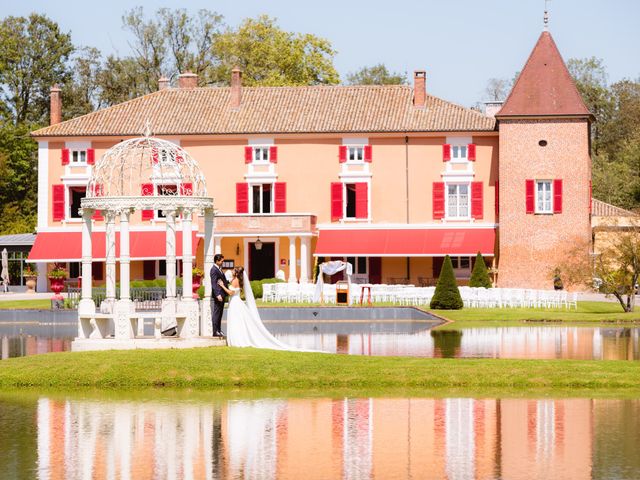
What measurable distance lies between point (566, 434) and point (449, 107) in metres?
41.5

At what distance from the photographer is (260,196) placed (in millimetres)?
56656

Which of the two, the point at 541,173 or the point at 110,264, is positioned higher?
the point at 541,173

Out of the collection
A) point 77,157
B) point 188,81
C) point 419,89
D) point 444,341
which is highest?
point 188,81

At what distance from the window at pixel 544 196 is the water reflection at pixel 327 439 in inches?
1412

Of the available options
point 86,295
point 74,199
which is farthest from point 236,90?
point 86,295

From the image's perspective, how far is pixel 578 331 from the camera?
1319 inches

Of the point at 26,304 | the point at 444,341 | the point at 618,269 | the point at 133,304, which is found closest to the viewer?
the point at 133,304

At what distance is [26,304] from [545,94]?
22.0m

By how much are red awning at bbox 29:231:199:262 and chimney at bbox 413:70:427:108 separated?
35.7 feet

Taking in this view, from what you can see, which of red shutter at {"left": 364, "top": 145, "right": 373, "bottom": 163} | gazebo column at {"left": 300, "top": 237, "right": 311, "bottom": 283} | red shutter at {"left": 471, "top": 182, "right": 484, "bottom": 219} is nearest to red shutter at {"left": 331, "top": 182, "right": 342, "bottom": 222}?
red shutter at {"left": 364, "top": 145, "right": 373, "bottom": 163}

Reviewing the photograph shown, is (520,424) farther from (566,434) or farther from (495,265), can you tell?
(495,265)

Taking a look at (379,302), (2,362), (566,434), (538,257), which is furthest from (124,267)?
(538,257)

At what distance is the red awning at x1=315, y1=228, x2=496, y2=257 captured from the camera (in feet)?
178

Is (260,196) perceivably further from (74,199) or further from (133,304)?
(133,304)
